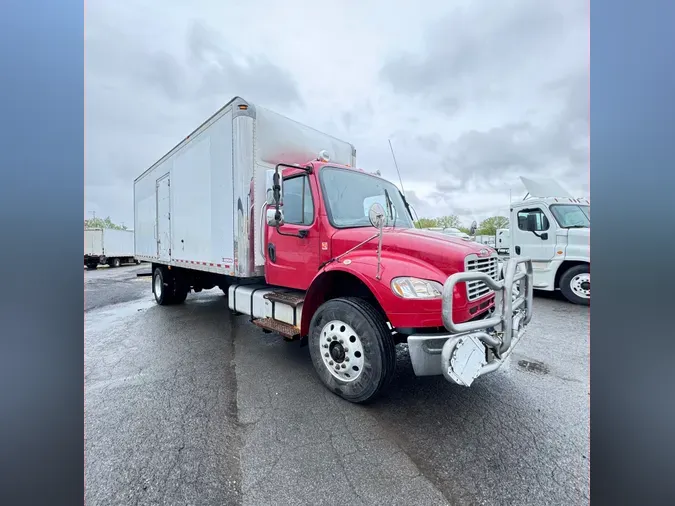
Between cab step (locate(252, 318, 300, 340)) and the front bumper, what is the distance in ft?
5.18

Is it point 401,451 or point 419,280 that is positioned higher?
point 419,280

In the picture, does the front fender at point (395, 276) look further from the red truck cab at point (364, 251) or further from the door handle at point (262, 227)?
the door handle at point (262, 227)

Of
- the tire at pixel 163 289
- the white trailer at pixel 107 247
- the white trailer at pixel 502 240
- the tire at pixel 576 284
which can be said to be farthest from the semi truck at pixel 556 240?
the white trailer at pixel 107 247

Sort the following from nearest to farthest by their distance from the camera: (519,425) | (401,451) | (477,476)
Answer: (477,476), (401,451), (519,425)

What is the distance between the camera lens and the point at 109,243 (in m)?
24.0

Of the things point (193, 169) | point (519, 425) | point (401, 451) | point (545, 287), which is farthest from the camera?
point (545, 287)

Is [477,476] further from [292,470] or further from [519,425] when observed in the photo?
[292,470]

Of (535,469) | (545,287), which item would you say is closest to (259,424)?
(535,469)

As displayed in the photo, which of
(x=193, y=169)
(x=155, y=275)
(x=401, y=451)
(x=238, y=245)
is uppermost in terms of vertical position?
(x=193, y=169)

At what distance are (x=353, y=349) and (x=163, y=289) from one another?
21.7 ft

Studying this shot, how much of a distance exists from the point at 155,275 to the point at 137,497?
295 inches

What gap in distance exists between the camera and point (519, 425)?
2570 millimetres

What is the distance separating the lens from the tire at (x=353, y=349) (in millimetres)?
2721

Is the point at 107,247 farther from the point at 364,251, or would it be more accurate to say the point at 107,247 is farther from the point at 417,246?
the point at 417,246
